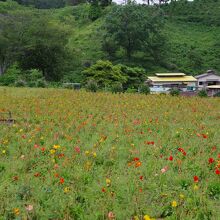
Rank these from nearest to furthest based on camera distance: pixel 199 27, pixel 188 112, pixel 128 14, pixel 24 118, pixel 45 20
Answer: pixel 24 118 → pixel 188 112 → pixel 45 20 → pixel 128 14 → pixel 199 27

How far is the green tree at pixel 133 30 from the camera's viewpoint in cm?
3541

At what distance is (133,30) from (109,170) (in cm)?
3227

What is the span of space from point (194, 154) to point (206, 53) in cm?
3799

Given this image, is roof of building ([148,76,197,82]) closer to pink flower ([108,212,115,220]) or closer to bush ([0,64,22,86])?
bush ([0,64,22,86])

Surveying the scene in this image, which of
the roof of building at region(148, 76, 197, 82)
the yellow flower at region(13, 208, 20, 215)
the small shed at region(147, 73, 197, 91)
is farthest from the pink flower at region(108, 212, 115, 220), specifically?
the roof of building at region(148, 76, 197, 82)

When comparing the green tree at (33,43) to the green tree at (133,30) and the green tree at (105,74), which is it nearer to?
the green tree at (105,74)

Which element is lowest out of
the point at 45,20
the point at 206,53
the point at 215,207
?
the point at 215,207

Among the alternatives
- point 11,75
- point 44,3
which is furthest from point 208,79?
point 44,3

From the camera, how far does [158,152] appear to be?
18.2 ft

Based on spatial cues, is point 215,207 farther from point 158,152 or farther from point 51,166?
point 51,166

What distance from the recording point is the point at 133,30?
116ft

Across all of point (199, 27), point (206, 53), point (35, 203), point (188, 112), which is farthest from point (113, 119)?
point (199, 27)

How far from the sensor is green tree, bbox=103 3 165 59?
3541 centimetres

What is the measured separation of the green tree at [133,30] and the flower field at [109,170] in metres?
28.4
